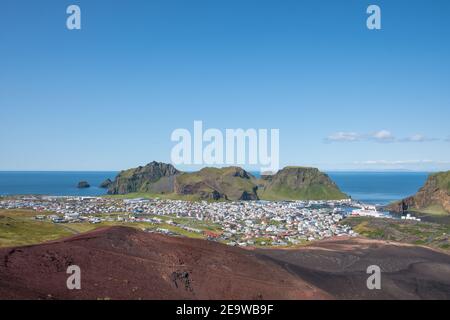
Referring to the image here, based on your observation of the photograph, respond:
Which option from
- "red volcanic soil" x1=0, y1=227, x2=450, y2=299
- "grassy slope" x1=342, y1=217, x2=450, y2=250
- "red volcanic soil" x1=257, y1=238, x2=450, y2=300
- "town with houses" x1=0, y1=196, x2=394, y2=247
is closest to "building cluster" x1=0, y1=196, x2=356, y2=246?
"town with houses" x1=0, y1=196, x2=394, y2=247

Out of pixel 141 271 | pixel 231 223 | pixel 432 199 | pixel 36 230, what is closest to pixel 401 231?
pixel 231 223

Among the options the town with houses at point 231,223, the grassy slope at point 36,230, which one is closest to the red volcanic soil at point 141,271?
the grassy slope at point 36,230

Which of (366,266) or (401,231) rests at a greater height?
(366,266)

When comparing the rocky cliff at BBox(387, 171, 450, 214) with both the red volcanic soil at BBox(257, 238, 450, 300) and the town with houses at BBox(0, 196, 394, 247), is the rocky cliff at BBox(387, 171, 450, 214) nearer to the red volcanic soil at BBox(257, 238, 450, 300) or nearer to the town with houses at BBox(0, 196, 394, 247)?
the town with houses at BBox(0, 196, 394, 247)

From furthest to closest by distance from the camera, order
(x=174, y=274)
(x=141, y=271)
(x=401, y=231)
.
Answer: (x=401, y=231), (x=174, y=274), (x=141, y=271)

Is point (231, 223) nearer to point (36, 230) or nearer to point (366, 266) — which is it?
point (36, 230)

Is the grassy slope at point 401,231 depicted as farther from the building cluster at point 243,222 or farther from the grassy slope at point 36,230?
the grassy slope at point 36,230

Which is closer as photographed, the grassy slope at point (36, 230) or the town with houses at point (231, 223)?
the grassy slope at point (36, 230)
